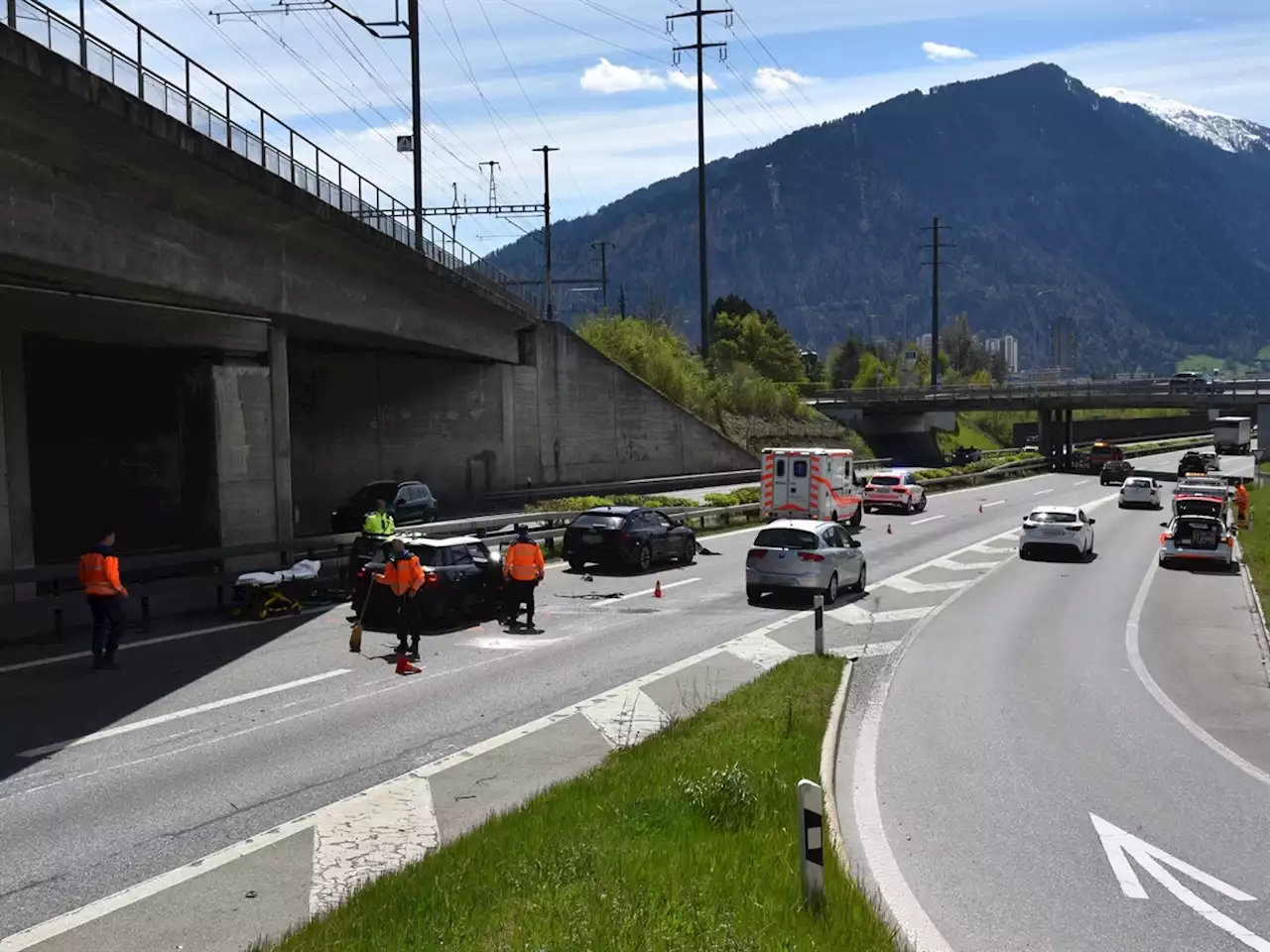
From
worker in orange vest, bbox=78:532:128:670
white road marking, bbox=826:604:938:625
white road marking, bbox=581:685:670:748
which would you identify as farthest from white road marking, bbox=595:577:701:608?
worker in orange vest, bbox=78:532:128:670

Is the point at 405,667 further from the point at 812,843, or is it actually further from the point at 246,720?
the point at 812,843

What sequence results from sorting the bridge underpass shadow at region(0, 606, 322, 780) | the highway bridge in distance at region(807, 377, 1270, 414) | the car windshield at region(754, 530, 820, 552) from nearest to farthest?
1. the bridge underpass shadow at region(0, 606, 322, 780)
2. the car windshield at region(754, 530, 820, 552)
3. the highway bridge in distance at region(807, 377, 1270, 414)

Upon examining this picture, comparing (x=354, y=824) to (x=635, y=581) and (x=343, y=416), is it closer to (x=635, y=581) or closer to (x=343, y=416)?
(x=635, y=581)

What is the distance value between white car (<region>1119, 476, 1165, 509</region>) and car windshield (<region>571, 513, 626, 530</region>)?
3205cm

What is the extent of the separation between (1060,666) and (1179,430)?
13946 cm

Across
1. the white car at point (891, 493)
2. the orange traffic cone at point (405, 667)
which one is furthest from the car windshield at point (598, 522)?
the white car at point (891, 493)

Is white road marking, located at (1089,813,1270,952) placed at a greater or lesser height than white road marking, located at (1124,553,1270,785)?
greater

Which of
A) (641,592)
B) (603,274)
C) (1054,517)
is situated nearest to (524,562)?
(641,592)

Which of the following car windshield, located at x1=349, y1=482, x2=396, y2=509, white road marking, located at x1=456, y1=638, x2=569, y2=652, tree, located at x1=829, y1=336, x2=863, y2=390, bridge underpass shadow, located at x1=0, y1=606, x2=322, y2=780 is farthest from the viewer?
tree, located at x1=829, y1=336, x2=863, y2=390

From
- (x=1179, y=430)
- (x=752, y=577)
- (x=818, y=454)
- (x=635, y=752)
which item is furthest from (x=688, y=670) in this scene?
(x=1179, y=430)

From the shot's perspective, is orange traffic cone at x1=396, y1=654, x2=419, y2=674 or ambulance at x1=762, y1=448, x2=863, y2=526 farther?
ambulance at x1=762, y1=448, x2=863, y2=526

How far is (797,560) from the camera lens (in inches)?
913

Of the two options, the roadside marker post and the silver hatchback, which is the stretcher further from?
the roadside marker post

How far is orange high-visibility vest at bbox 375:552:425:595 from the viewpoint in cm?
1648
